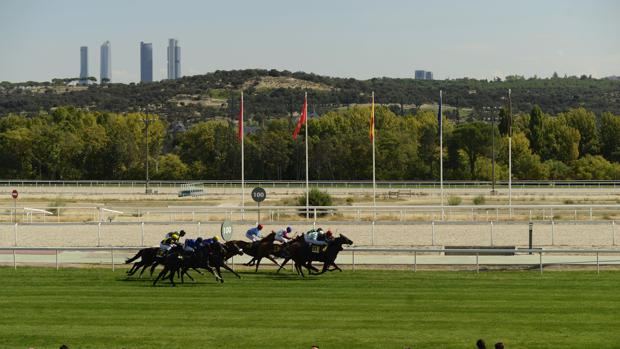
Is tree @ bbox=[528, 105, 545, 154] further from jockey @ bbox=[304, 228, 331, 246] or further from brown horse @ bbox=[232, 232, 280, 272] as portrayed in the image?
jockey @ bbox=[304, 228, 331, 246]

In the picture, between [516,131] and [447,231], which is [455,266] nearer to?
[447,231]

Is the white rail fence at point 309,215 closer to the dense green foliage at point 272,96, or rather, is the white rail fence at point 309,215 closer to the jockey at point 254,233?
the jockey at point 254,233

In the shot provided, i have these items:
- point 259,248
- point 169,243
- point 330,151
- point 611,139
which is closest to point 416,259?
point 259,248

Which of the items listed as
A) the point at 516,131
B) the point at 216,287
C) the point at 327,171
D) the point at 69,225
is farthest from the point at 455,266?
the point at 516,131

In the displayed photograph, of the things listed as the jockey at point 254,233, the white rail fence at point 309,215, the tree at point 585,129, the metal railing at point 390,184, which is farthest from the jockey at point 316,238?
the tree at point 585,129

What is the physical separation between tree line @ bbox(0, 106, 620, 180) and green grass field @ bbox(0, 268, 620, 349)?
50316 millimetres

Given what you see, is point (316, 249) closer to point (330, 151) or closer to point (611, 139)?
point (330, 151)

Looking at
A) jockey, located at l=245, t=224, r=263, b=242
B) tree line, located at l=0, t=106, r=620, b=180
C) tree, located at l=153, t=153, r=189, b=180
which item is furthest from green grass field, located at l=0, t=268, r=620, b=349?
tree, located at l=153, t=153, r=189, b=180

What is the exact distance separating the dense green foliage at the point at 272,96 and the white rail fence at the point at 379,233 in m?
95.3

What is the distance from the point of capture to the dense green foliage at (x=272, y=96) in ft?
476

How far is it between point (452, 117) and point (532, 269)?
383 ft

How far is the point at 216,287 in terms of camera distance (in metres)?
17.8

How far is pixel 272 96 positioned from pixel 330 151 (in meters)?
88.7

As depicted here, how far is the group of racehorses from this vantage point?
1806 centimetres
